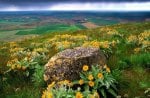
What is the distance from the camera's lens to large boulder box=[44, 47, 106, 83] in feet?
37.8

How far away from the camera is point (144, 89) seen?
11.5 meters

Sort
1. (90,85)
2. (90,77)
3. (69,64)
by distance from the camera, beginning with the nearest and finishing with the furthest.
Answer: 1. (90,85)
2. (90,77)
3. (69,64)

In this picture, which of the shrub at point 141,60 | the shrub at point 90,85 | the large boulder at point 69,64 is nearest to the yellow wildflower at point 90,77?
the shrub at point 90,85

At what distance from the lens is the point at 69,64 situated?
11648 millimetres

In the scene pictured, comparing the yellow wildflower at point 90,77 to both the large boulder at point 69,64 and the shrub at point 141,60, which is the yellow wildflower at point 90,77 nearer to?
the large boulder at point 69,64

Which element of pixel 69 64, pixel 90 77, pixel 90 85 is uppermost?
pixel 69 64

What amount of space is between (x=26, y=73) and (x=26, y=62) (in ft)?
2.77

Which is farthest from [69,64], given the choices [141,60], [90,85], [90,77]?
[141,60]

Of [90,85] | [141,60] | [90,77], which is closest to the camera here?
[90,85]

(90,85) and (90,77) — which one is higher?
(90,77)

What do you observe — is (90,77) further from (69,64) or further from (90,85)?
(69,64)

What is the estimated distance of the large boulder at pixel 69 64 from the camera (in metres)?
11.5

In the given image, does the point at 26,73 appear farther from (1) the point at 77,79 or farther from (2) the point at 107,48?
(2) the point at 107,48

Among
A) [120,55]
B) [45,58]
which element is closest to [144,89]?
[120,55]
